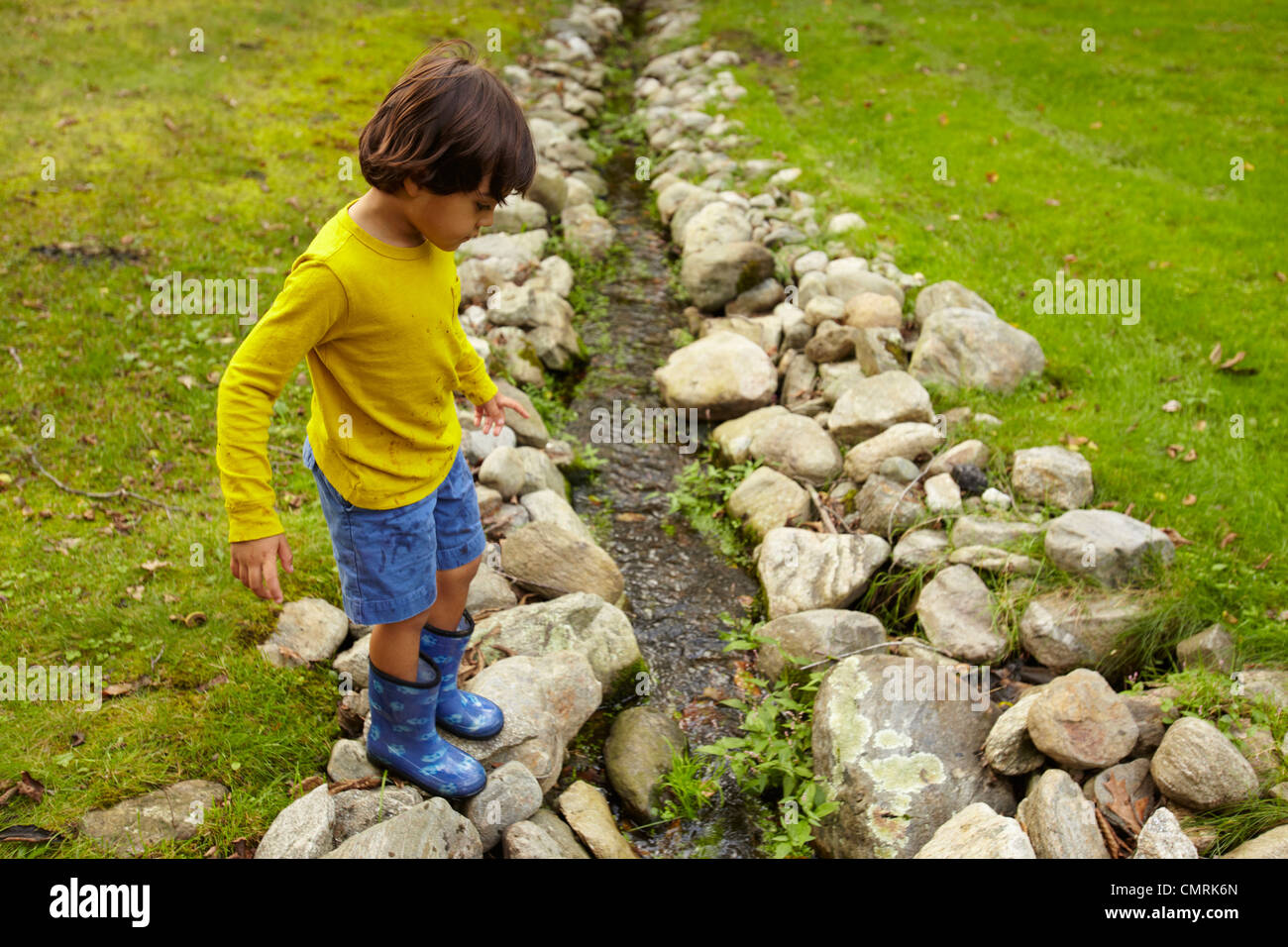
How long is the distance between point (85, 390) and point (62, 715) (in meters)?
3.06

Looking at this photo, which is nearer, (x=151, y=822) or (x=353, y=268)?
(x=353, y=268)

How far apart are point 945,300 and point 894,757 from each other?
4.59m

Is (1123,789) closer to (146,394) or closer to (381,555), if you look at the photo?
(381,555)

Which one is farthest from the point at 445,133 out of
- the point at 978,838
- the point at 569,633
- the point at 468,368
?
the point at 978,838

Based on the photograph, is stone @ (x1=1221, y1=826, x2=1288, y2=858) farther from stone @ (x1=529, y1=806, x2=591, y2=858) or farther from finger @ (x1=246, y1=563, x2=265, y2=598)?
finger @ (x1=246, y1=563, x2=265, y2=598)

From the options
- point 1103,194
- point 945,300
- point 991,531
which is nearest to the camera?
point 991,531

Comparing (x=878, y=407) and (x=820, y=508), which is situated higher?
(x=878, y=407)

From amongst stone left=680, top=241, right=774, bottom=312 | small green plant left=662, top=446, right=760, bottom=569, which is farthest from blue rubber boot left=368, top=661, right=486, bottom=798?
stone left=680, top=241, right=774, bottom=312

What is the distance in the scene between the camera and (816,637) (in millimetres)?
4746

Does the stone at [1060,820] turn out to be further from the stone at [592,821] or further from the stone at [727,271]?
the stone at [727,271]

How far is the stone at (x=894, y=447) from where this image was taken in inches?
234

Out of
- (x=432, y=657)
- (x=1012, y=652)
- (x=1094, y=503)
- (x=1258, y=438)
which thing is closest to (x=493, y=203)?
(x=432, y=657)
